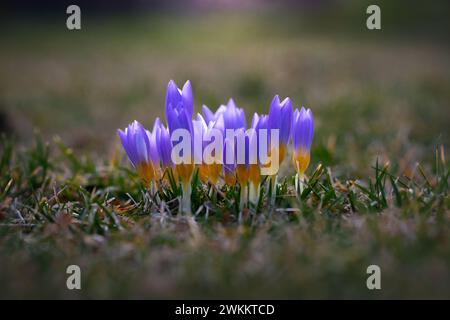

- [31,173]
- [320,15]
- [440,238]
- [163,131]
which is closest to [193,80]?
[31,173]

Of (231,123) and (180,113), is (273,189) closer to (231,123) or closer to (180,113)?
(231,123)

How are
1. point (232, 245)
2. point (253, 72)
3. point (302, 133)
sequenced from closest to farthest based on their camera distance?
point (232, 245) → point (302, 133) → point (253, 72)

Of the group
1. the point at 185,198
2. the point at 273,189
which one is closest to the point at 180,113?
the point at 185,198

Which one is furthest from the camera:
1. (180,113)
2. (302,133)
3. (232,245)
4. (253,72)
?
(253,72)

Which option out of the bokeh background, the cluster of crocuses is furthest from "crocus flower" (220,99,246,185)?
the bokeh background

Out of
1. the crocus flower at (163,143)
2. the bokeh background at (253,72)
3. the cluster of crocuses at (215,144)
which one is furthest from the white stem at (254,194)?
the bokeh background at (253,72)

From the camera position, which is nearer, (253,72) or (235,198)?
(235,198)

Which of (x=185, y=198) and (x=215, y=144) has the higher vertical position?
(x=215, y=144)
